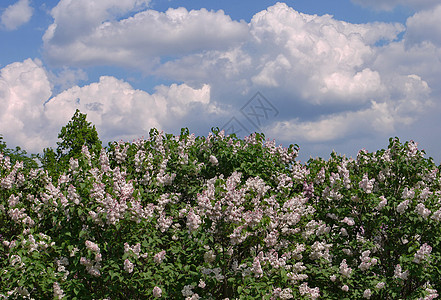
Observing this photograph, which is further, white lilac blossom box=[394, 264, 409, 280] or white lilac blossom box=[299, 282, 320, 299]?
white lilac blossom box=[394, 264, 409, 280]

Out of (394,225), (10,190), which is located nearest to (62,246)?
(10,190)

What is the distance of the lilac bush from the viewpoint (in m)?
7.74

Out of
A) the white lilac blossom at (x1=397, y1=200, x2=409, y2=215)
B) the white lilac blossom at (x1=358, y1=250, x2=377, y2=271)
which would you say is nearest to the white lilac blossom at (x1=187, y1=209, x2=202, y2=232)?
the white lilac blossom at (x1=358, y1=250, x2=377, y2=271)

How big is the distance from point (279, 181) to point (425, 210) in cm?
293

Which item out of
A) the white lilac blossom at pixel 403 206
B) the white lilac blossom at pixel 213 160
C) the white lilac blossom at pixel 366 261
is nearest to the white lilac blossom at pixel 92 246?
the white lilac blossom at pixel 213 160

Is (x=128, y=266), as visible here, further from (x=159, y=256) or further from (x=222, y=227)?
(x=222, y=227)

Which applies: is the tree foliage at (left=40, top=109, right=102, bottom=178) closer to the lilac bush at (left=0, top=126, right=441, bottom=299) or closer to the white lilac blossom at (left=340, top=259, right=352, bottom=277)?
the lilac bush at (left=0, top=126, right=441, bottom=299)

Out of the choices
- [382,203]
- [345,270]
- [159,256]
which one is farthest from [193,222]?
[382,203]

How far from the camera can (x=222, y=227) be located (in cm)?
752

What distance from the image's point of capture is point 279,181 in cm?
1030

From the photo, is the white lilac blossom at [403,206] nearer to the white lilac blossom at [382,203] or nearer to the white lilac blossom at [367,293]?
the white lilac blossom at [382,203]

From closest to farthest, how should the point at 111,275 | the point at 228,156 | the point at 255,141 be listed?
the point at 111,275, the point at 228,156, the point at 255,141

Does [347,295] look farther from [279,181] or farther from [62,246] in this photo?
[62,246]

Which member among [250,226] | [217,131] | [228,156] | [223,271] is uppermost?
[217,131]
